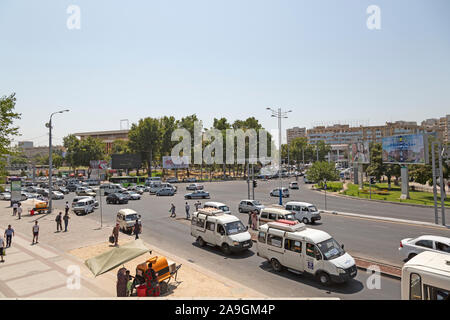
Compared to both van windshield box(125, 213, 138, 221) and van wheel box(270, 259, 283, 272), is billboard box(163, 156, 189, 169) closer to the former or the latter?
van windshield box(125, 213, 138, 221)

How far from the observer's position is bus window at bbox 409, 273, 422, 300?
7926 mm

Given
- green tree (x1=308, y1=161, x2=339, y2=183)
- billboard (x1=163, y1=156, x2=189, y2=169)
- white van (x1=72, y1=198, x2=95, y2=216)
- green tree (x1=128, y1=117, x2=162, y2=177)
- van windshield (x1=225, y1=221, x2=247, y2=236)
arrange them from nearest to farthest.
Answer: van windshield (x1=225, y1=221, x2=247, y2=236)
white van (x1=72, y1=198, x2=95, y2=216)
green tree (x1=308, y1=161, x2=339, y2=183)
billboard (x1=163, y1=156, x2=189, y2=169)
green tree (x1=128, y1=117, x2=162, y2=177)

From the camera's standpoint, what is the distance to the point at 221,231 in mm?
16125

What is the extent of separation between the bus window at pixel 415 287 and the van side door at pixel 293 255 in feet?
15.4

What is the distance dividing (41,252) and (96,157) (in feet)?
274

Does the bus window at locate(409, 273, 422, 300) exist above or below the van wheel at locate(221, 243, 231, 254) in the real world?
above

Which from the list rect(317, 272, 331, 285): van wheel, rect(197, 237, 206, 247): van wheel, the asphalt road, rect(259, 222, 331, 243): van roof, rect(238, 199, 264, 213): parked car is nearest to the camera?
the asphalt road

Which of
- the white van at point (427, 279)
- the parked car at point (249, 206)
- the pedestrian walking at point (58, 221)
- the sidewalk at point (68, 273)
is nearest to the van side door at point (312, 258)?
the sidewalk at point (68, 273)

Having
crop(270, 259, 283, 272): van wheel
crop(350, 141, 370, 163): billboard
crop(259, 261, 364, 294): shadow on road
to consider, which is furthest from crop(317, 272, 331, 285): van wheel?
crop(350, 141, 370, 163): billboard

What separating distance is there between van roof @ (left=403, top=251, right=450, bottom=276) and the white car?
17.5ft

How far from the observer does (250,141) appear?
8894cm

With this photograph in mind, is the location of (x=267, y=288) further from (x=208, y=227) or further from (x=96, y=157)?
(x=96, y=157)

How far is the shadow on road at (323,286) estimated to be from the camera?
A: 36.8ft

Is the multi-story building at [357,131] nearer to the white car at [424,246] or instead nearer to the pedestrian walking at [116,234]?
the white car at [424,246]
